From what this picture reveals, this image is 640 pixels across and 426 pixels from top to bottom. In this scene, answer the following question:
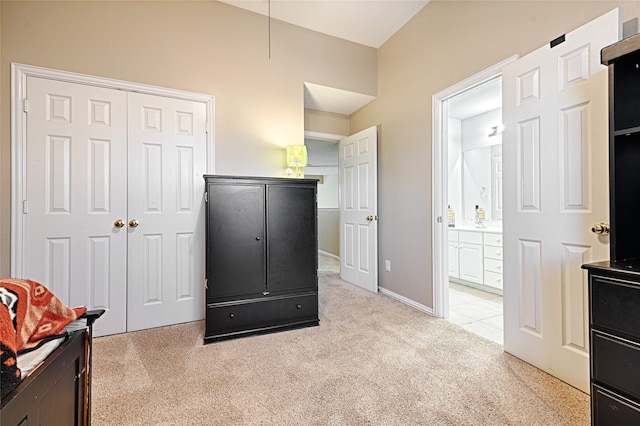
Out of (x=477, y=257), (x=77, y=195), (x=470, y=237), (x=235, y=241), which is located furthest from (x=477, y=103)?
(x=77, y=195)

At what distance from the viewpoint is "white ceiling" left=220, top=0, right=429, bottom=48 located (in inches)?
113

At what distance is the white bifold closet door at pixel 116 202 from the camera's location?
225cm

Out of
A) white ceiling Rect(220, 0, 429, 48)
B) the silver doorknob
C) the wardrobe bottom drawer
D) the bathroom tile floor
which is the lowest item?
the bathroom tile floor

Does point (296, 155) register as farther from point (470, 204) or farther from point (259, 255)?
point (470, 204)

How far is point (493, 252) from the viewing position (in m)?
3.63

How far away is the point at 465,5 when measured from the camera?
2.46 meters

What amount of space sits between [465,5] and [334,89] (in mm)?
1465

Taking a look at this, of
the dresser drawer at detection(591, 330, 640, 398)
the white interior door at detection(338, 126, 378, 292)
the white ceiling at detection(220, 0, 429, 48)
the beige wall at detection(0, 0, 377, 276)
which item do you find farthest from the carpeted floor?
the white ceiling at detection(220, 0, 429, 48)

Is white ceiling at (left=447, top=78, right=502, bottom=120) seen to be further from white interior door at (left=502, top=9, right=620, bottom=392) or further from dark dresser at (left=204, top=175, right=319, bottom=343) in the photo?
dark dresser at (left=204, top=175, right=319, bottom=343)

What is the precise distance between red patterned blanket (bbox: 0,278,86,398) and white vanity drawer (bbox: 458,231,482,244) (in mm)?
4078

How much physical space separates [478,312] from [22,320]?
3356 millimetres

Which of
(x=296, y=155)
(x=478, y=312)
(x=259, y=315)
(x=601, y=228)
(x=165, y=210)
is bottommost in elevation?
(x=478, y=312)

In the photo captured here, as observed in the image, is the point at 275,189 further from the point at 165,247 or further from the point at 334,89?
the point at 334,89

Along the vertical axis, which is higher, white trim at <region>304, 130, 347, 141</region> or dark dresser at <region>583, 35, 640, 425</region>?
white trim at <region>304, 130, 347, 141</region>
